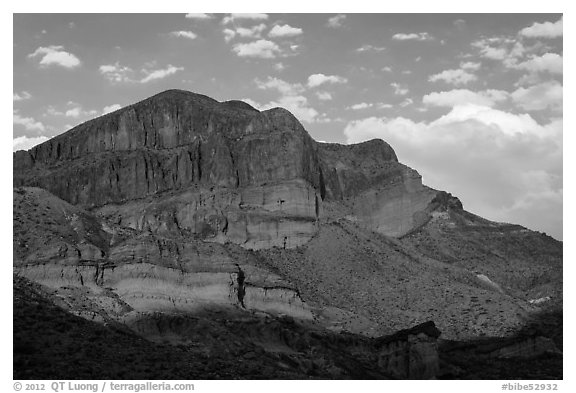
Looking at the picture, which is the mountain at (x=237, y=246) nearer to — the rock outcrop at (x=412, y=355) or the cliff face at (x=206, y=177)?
the cliff face at (x=206, y=177)

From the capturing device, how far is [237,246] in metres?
167

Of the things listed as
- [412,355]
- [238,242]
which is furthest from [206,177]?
[412,355]

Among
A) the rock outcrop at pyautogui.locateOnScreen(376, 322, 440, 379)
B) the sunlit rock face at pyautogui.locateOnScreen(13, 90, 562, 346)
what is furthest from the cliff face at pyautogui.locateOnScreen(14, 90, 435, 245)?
the rock outcrop at pyautogui.locateOnScreen(376, 322, 440, 379)

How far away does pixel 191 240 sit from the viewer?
158m

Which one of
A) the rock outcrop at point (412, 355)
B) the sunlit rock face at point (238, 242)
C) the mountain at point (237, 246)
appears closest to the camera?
the rock outcrop at point (412, 355)

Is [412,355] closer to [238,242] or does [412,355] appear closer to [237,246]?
[237,246]

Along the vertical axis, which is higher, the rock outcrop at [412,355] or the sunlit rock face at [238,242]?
the sunlit rock face at [238,242]

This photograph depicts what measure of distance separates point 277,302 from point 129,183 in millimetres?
49735

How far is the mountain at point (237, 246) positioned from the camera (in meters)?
134

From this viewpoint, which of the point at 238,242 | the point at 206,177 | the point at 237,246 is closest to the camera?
the point at 237,246

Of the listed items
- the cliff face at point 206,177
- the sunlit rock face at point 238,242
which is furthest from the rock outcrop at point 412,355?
the cliff face at point 206,177

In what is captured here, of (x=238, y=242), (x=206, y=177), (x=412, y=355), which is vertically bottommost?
(x=412, y=355)
